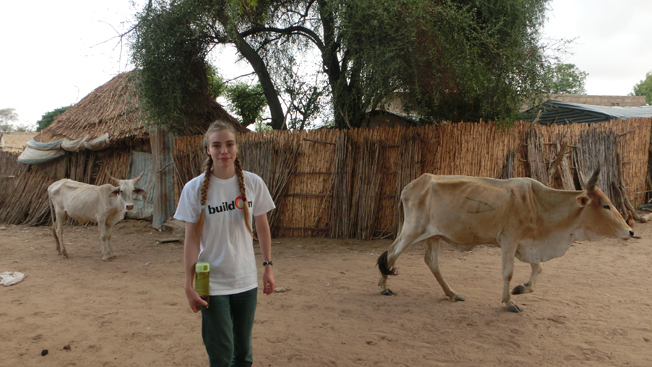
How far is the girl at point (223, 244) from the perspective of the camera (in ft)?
7.25

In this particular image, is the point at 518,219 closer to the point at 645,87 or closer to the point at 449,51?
the point at 449,51

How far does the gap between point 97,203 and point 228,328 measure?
6.78m

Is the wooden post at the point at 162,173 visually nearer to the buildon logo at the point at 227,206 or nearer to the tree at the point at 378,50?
the tree at the point at 378,50

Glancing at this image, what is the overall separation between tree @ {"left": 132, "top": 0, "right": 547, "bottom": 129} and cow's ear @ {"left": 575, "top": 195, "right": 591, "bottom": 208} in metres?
3.72

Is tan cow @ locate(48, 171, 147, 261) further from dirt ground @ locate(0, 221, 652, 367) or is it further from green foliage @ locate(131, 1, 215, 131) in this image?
green foliage @ locate(131, 1, 215, 131)

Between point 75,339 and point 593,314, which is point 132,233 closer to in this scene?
point 75,339

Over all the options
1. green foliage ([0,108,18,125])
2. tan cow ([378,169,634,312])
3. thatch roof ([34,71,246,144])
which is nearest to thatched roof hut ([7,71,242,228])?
thatch roof ([34,71,246,144])

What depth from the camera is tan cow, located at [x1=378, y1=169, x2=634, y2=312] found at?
4.36 meters

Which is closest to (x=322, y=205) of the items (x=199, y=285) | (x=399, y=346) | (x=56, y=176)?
(x=399, y=346)

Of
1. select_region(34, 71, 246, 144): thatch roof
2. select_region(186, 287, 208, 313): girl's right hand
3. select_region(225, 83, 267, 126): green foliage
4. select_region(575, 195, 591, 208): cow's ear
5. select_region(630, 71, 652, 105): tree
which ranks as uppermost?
select_region(630, 71, 652, 105): tree

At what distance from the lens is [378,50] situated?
751 cm

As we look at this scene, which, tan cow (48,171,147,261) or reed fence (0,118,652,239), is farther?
reed fence (0,118,652,239)

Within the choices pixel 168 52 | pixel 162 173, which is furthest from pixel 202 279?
pixel 162 173

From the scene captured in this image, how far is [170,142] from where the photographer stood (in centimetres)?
1033
